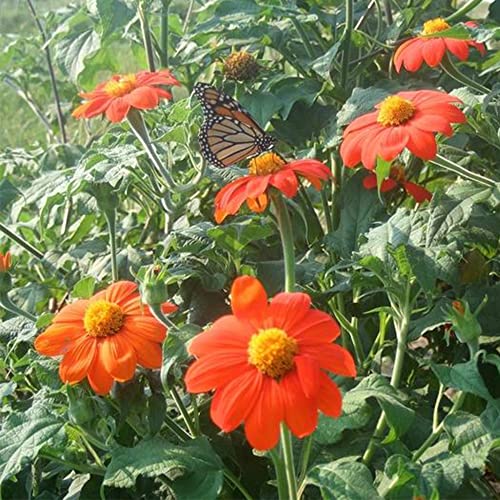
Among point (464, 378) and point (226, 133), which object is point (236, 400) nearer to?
point (464, 378)

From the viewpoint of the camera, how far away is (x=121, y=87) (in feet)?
4.37

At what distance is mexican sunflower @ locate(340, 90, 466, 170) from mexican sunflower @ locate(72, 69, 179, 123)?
12.4 inches

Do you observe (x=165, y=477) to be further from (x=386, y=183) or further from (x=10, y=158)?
(x=10, y=158)

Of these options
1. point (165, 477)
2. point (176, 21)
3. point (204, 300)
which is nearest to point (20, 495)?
point (165, 477)

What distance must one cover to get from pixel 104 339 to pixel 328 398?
29 centimetres

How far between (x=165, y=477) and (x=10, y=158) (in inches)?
40.8

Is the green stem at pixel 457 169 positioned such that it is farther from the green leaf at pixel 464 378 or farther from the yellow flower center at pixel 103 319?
the yellow flower center at pixel 103 319

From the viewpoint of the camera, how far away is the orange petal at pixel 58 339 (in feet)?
3.19

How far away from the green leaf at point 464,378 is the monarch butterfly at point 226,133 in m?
0.37

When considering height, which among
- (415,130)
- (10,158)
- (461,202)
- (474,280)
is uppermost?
(415,130)

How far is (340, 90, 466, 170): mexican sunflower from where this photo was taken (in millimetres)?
1018

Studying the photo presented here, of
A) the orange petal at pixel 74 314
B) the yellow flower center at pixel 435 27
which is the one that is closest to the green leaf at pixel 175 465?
the orange petal at pixel 74 314

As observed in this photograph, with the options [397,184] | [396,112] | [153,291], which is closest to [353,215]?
[397,184]

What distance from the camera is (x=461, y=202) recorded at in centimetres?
109
